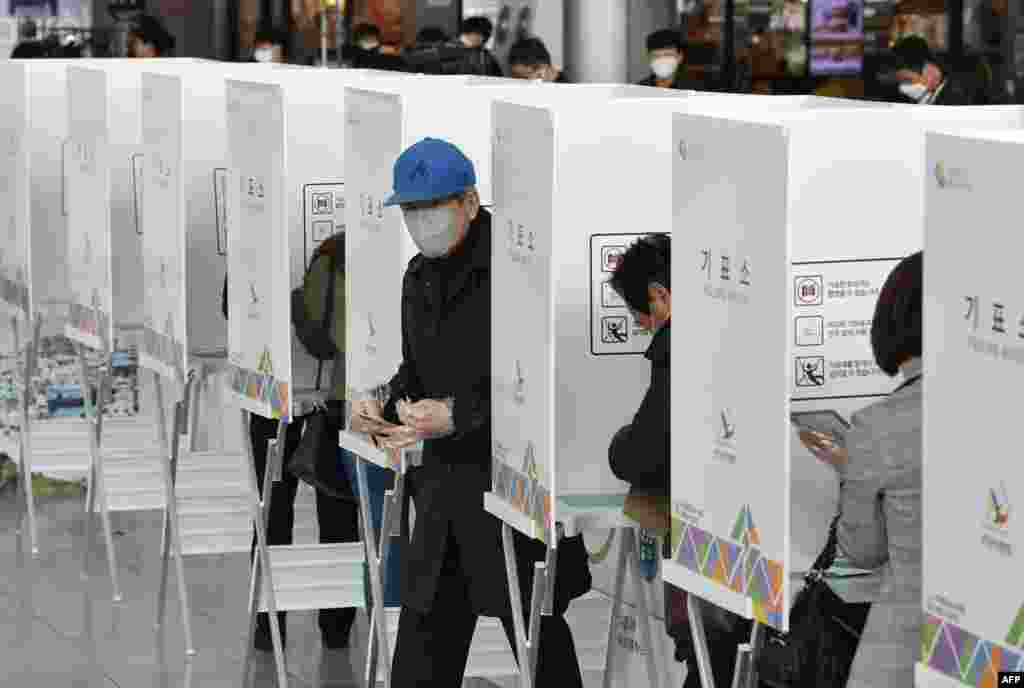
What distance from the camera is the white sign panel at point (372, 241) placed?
5.57 metres

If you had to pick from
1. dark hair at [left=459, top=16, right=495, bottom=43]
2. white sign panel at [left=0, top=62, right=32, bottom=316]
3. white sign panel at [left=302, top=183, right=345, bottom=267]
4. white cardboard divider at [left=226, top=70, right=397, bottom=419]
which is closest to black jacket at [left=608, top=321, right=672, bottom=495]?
white cardboard divider at [left=226, top=70, right=397, bottom=419]

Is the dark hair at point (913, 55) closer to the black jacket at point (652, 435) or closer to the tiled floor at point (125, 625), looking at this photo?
the tiled floor at point (125, 625)

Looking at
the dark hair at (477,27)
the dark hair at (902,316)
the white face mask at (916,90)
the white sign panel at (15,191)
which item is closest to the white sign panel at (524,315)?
the dark hair at (902,316)

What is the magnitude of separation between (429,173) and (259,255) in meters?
1.22

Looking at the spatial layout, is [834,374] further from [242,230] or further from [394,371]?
[242,230]

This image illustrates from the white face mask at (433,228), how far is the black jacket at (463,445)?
57 millimetres

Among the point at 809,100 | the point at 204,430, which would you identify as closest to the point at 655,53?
the point at 204,430

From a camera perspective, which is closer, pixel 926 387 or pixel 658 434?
pixel 926 387

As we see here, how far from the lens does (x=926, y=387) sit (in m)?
3.51

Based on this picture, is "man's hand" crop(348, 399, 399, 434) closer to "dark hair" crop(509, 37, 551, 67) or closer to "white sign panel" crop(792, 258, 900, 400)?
"white sign panel" crop(792, 258, 900, 400)

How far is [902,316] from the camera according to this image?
3.70m

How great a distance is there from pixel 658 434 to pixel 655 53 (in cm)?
656

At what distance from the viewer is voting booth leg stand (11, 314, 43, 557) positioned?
838cm

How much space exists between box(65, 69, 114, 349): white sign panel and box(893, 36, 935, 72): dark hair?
369cm
